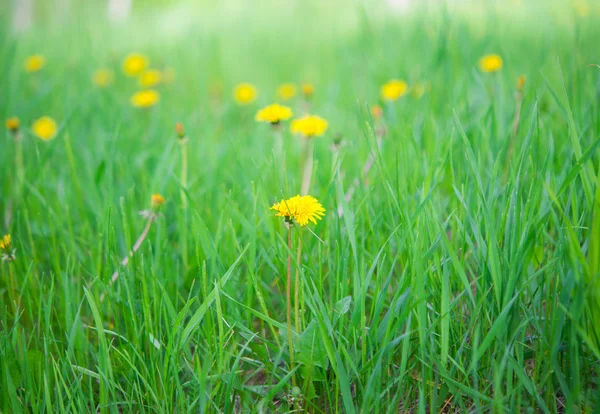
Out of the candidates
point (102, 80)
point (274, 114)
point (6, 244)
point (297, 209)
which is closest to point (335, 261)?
point (297, 209)

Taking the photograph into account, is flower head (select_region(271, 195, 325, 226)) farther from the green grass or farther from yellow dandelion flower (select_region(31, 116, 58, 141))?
yellow dandelion flower (select_region(31, 116, 58, 141))

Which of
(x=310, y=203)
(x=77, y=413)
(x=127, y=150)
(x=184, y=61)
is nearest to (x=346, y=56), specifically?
(x=184, y=61)

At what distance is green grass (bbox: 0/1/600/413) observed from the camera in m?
0.89

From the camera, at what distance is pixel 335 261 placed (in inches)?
44.3

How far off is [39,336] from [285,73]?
2734 millimetres

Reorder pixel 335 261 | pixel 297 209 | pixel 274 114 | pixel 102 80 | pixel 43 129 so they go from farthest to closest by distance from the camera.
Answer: pixel 102 80 < pixel 43 129 < pixel 274 114 < pixel 335 261 < pixel 297 209

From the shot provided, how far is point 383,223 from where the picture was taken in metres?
1.24

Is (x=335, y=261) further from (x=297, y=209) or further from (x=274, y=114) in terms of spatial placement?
(x=274, y=114)

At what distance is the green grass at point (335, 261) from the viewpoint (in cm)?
89

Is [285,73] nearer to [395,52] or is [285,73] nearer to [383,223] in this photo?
[395,52]

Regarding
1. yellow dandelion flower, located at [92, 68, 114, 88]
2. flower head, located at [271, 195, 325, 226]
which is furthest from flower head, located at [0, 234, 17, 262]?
yellow dandelion flower, located at [92, 68, 114, 88]

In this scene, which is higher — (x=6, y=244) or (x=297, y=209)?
(x=297, y=209)

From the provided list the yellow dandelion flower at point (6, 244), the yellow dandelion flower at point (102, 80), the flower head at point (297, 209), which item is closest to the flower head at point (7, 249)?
the yellow dandelion flower at point (6, 244)

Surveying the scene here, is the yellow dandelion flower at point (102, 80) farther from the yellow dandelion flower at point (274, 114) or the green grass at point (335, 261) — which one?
the yellow dandelion flower at point (274, 114)
